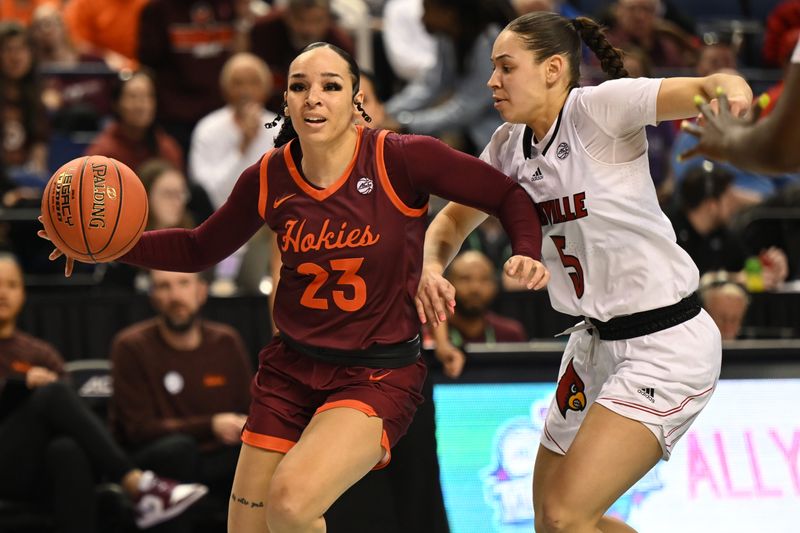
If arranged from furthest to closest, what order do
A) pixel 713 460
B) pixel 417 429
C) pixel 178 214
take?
pixel 178 214 → pixel 713 460 → pixel 417 429

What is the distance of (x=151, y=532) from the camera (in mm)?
6625

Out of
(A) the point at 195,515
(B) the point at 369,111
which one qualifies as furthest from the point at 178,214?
(B) the point at 369,111

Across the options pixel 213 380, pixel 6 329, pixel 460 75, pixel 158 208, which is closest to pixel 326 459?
pixel 213 380

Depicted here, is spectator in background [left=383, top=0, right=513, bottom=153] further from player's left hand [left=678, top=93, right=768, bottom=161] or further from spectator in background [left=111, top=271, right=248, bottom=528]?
player's left hand [left=678, top=93, right=768, bottom=161]

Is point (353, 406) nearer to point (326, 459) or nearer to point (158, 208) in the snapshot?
point (326, 459)

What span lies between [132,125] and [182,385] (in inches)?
99.2

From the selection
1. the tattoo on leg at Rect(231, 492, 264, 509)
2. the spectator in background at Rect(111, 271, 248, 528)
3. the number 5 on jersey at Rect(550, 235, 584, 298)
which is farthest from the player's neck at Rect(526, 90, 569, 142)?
the spectator in background at Rect(111, 271, 248, 528)

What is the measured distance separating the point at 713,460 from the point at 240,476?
110 inches

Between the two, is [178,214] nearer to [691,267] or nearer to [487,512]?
[487,512]

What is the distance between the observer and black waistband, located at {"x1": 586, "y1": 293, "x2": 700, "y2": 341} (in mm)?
4164

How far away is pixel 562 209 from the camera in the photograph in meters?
4.24

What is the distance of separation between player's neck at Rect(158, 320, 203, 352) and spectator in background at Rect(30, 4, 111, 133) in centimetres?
333

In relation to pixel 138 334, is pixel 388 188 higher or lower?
higher

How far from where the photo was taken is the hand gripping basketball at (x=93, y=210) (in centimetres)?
431
